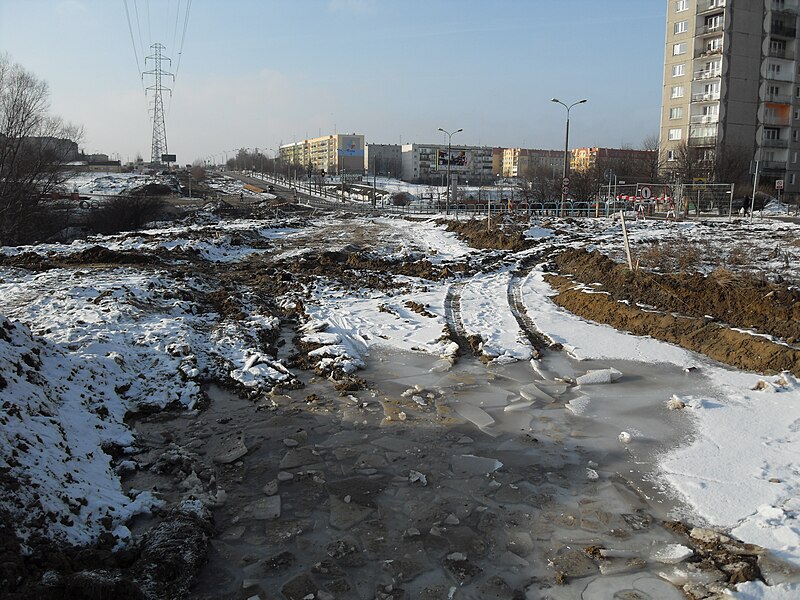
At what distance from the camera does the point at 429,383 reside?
1023cm

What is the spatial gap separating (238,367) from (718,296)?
32.3ft

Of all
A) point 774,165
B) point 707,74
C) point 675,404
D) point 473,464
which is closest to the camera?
point 473,464

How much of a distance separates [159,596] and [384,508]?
2273 mm

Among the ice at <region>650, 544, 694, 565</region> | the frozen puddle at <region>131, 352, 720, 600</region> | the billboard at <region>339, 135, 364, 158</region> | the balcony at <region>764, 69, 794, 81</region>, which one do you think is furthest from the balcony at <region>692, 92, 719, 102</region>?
the billboard at <region>339, 135, 364, 158</region>

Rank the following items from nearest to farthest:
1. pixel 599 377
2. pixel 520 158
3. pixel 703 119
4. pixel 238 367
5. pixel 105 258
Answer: pixel 599 377 < pixel 238 367 < pixel 105 258 < pixel 703 119 < pixel 520 158

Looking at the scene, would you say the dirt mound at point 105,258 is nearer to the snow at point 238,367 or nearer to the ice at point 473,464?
the snow at point 238,367

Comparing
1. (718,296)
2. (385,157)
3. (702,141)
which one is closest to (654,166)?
(702,141)

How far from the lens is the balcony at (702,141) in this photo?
206 ft

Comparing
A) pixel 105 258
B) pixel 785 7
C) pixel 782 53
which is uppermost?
pixel 785 7

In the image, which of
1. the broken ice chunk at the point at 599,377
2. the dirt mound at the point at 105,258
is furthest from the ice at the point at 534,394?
the dirt mound at the point at 105,258

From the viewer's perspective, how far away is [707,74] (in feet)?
211

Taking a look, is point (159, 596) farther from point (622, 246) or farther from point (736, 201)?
point (736, 201)

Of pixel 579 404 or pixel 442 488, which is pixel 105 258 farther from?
pixel 442 488

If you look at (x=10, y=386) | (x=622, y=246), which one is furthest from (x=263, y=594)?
(x=622, y=246)
